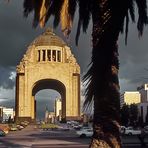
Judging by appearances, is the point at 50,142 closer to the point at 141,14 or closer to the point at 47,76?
the point at 141,14

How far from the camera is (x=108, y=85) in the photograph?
10148mm

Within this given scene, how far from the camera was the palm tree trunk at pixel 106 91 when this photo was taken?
10055 mm

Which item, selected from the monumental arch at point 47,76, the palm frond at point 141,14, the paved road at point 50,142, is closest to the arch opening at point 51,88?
the monumental arch at point 47,76

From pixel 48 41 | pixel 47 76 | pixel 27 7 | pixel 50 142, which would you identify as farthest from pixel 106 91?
pixel 48 41

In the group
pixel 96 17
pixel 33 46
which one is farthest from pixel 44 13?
pixel 33 46

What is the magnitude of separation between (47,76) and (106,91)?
96.4 metres

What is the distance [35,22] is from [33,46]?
104m

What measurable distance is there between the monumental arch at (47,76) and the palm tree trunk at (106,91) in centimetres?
9488

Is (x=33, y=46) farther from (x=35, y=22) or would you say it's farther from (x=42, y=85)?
(x=35, y=22)

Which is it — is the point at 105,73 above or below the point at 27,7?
below

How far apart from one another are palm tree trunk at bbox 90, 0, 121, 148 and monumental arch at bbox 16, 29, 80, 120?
9488 cm

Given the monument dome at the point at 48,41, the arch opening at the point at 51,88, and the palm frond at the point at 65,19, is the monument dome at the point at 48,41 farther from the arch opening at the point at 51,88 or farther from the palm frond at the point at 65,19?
the palm frond at the point at 65,19

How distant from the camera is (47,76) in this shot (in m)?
106

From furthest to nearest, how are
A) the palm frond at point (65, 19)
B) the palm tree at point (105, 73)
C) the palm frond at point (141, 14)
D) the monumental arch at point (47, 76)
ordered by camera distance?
the monumental arch at point (47, 76), the palm frond at point (141, 14), the palm frond at point (65, 19), the palm tree at point (105, 73)
